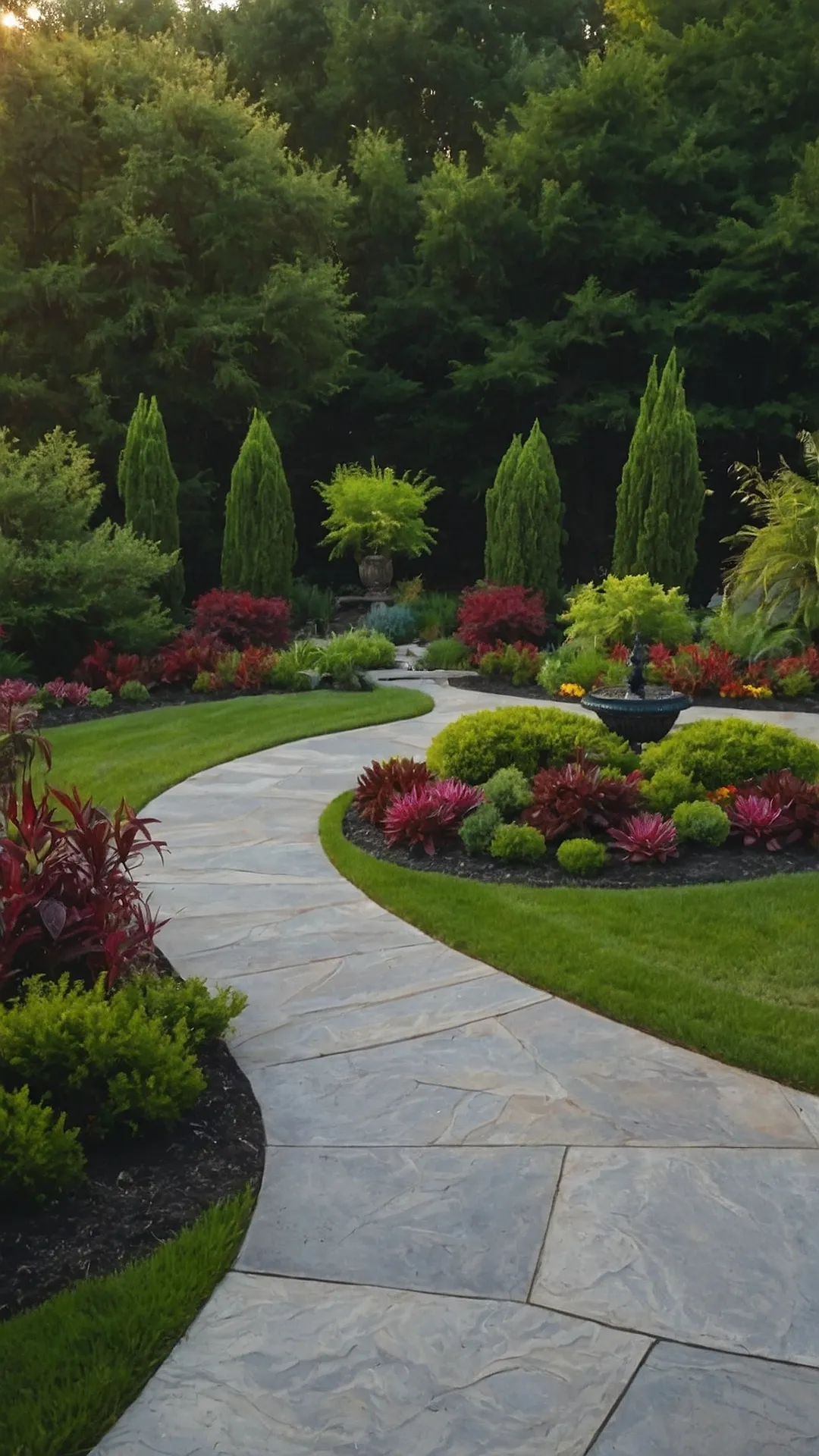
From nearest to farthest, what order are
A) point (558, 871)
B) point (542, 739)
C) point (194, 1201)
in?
1. point (194, 1201)
2. point (558, 871)
3. point (542, 739)

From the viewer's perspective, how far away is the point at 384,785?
19.7ft

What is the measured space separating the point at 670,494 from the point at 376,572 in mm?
4512

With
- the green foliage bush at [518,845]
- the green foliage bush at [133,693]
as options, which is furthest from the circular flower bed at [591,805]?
the green foliage bush at [133,693]

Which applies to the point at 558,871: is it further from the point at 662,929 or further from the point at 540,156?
the point at 540,156

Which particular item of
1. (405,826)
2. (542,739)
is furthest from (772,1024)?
(542,739)

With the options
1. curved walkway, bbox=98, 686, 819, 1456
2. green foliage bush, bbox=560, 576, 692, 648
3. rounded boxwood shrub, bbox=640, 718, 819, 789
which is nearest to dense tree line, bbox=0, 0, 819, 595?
green foliage bush, bbox=560, 576, 692, 648

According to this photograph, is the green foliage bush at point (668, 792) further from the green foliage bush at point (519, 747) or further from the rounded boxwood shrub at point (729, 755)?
the green foliage bush at point (519, 747)

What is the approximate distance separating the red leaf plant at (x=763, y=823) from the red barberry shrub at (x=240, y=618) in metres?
7.11

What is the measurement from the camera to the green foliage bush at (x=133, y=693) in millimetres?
10094

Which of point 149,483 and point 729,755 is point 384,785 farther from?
point 149,483

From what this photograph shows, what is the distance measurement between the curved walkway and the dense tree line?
14.9 metres

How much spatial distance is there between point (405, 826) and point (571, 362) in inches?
624

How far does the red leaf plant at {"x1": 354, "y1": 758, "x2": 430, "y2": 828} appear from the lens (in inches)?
231

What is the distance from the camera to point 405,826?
18.0 feet
